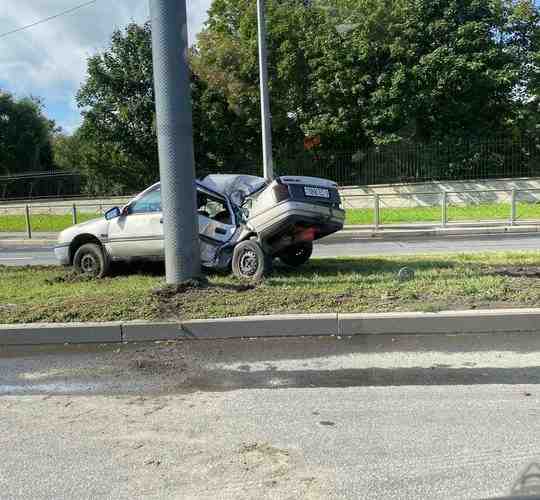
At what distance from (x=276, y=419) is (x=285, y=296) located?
9.36 ft

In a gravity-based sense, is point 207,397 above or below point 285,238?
below

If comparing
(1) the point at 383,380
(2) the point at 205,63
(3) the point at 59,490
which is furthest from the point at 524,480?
(2) the point at 205,63

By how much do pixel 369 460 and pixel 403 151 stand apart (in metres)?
24.6

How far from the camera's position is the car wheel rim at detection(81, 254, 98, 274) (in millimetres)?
9500

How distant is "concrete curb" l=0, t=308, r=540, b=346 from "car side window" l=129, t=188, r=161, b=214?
3.37 meters

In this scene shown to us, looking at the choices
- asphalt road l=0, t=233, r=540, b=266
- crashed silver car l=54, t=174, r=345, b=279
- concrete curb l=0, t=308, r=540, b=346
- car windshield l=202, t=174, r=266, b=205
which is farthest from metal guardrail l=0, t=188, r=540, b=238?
concrete curb l=0, t=308, r=540, b=346

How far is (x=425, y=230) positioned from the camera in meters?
18.6

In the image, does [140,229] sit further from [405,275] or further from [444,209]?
[444,209]

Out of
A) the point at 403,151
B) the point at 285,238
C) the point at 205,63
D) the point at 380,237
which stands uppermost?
the point at 205,63

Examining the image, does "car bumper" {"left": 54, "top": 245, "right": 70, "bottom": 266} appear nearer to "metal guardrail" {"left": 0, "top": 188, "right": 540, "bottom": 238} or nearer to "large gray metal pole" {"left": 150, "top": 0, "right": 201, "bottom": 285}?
"large gray metal pole" {"left": 150, "top": 0, "right": 201, "bottom": 285}

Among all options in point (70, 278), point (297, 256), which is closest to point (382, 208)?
point (297, 256)

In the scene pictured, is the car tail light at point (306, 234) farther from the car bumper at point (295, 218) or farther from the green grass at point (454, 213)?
the green grass at point (454, 213)

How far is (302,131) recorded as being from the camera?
2930cm

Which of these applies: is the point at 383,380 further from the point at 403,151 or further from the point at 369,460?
the point at 403,151
